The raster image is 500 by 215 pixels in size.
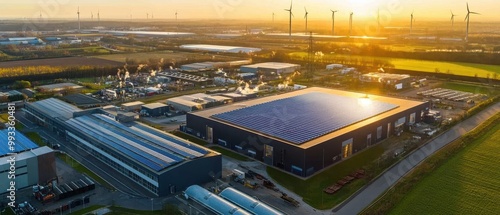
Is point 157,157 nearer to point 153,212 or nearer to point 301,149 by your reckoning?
point 153,212

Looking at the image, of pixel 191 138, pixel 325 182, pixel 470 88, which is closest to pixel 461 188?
pixel 325 182

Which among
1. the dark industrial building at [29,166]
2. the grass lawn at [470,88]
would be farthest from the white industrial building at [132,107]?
the grass lawn at [470,88]

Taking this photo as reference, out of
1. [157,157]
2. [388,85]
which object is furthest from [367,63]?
[157,157]

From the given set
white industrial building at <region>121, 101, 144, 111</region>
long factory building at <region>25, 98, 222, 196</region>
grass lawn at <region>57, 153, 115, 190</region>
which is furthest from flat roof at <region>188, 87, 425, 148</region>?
white industrial building at <region>121, 101, 144, 111</region>

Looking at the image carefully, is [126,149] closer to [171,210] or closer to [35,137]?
[171,210]

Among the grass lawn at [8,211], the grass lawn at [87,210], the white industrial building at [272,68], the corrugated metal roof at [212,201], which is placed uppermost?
the white industrial building at [272,68]

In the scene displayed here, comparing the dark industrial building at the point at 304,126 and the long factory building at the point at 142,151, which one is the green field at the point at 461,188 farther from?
the long factory building at the point at 142,151
